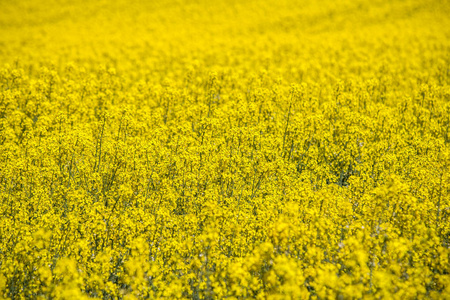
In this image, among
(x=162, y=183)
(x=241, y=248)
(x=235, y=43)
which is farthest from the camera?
(x=235, y=43)

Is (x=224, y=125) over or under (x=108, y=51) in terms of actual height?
under

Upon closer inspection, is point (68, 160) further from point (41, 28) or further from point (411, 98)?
point (41, 28)

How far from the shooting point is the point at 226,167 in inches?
413

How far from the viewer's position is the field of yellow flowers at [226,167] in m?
6.57

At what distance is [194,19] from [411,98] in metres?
20.1

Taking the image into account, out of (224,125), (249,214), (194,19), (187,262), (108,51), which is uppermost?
(194,19)

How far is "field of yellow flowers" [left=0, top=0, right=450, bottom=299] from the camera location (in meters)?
6.57

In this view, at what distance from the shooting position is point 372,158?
11.4m

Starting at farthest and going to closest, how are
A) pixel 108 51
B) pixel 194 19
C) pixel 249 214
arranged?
pixel 194 19
pixel 108 51
pixel 249 214

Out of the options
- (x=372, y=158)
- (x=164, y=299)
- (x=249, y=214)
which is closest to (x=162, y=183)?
(x=249, y=214)

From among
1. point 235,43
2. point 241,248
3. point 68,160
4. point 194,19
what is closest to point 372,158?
point 241,248

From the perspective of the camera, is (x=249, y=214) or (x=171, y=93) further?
(x=171, y=93)

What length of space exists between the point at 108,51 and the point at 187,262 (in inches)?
727

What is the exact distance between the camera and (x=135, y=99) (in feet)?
51.7
